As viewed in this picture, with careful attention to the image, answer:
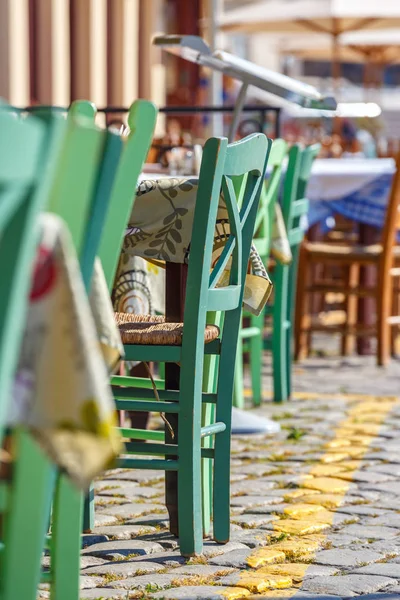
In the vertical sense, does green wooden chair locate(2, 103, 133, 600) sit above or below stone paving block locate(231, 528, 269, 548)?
above

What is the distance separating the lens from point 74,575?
2662 mm

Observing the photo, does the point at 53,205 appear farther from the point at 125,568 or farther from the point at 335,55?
the point at 335,55

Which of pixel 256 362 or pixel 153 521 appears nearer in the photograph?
pixel 153 521

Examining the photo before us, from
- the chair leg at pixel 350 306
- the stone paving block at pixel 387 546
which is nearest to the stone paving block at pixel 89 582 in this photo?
the stone paving block at pixel 387 546

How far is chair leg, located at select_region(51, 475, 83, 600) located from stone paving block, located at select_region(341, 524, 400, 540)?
4.59 feet

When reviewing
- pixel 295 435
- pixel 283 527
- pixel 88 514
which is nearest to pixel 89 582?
pixel 88 514

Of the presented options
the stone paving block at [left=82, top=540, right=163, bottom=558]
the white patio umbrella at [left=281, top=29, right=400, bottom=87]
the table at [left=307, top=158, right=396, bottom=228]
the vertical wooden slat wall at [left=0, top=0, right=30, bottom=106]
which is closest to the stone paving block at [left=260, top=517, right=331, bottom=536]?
the stone paving block at [left=82, top=540, right=163, bottom=558]

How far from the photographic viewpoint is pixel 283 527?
3.96 meters

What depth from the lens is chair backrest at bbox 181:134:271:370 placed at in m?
3.35

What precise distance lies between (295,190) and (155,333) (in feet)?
9.70

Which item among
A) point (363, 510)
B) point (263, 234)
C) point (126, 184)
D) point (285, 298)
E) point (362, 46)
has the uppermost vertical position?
point (362, 46)

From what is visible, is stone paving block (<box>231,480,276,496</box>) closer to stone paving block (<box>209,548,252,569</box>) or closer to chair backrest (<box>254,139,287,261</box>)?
stone paving block (<box>209,548,252,569</box>)

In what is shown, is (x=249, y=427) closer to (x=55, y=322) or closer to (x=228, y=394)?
(x=228, y=394)

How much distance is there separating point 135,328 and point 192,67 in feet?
66.3
